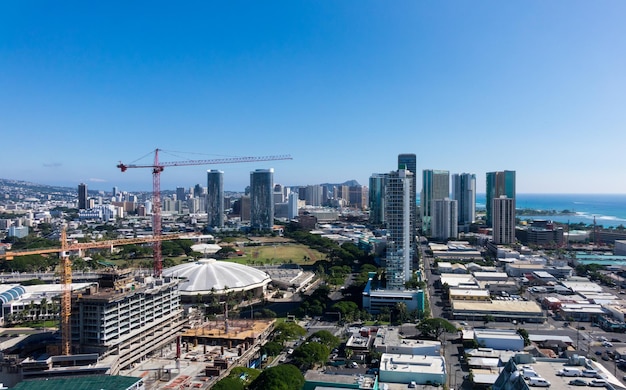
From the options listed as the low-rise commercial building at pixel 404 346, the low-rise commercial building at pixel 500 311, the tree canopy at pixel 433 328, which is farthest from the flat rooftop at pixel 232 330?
the low-rise commercial building at pixel 500 311

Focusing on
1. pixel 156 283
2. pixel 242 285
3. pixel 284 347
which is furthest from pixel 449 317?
pixel 156 283

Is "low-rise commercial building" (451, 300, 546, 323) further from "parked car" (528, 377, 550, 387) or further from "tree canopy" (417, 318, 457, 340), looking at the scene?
"parked car" (528, 377, 550, 387)

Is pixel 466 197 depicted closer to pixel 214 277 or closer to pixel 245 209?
pixel 245 209

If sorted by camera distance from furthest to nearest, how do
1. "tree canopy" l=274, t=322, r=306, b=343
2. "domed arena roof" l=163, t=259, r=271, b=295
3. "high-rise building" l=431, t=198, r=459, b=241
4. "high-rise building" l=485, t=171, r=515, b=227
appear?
"high-rise building" l=485, t=171, r=515, b=227 → "high-rise building" l=431, t=198, r=459, b=241 → "domed arena roof" l=163, t=259, r=271, b=295 → "tree canopy" l=274, t=322, r=306, b=343

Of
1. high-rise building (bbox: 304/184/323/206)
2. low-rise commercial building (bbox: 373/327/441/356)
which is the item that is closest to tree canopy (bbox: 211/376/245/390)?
low-rise commercial building (bbox: 373/327/441/356)

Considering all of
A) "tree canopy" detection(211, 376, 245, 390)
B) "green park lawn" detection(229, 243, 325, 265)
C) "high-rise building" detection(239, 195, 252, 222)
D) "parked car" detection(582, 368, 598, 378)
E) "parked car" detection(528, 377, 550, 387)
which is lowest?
"green park lawn" detection(229, 243, 325, 265)

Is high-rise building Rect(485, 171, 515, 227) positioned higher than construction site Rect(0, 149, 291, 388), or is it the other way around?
high-rise building Rect(485, 171, 515, 227)

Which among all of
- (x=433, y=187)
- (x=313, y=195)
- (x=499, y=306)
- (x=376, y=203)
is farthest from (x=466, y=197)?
(x=313, y=195)
